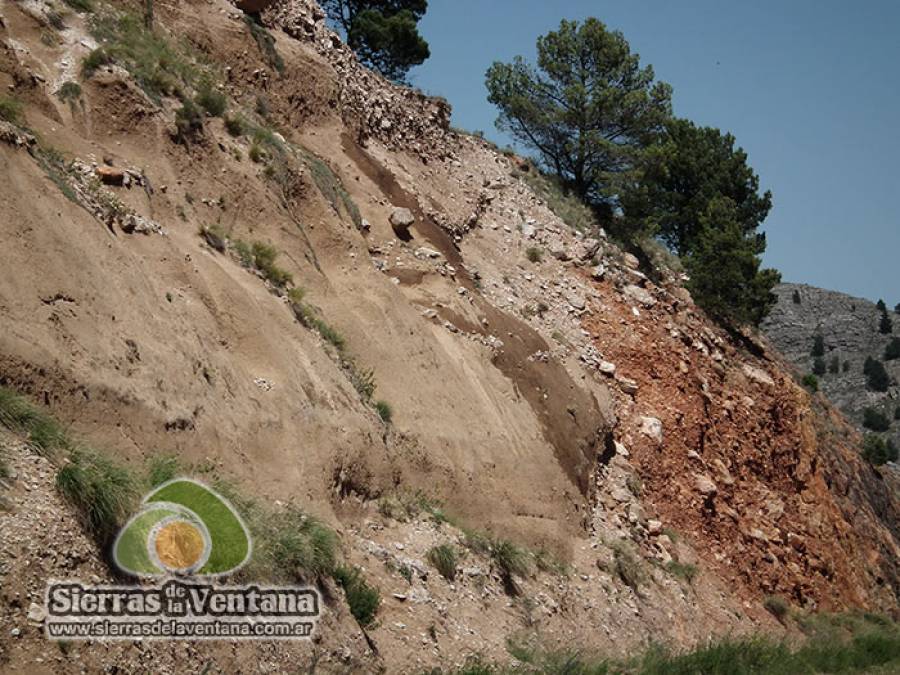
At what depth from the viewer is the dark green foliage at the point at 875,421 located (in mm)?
71500

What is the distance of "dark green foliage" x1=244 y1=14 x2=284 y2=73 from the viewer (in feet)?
70.6

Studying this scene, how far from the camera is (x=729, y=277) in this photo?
33844mm

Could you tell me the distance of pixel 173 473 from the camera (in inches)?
407

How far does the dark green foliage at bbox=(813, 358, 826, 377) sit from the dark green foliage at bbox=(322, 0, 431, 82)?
2362 inches

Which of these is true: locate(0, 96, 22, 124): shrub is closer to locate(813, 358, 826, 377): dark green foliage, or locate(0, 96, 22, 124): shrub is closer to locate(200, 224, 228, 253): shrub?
locate(200, 224, 228, 253): shrub

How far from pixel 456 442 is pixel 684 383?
11.5 m

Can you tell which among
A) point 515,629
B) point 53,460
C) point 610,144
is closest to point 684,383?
point 610,144

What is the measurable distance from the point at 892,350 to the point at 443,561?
79134 mm

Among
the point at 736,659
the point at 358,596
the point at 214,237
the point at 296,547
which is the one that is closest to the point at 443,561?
the point at 358,596

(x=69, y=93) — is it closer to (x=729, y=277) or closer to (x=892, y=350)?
(x=729, y=277)

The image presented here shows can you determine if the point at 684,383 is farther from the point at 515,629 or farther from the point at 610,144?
the point at 515,629

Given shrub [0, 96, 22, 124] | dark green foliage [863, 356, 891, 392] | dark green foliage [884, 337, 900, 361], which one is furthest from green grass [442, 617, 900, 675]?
dark green foliage [884, 337, 900, 361]

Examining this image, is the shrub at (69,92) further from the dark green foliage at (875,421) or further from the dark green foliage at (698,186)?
the dark green foliage at (875,421)

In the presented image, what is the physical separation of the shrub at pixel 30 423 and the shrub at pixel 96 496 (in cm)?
22
